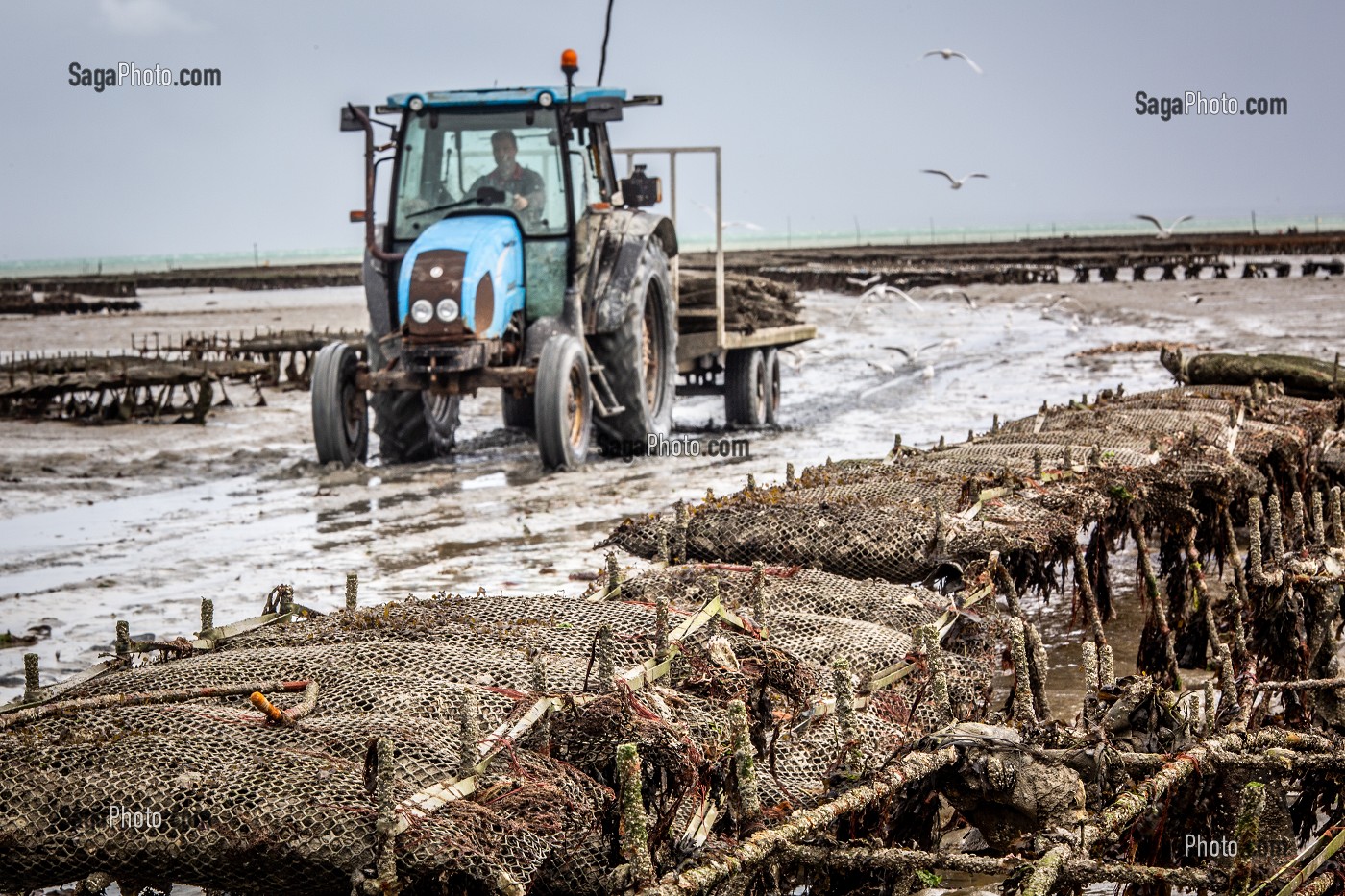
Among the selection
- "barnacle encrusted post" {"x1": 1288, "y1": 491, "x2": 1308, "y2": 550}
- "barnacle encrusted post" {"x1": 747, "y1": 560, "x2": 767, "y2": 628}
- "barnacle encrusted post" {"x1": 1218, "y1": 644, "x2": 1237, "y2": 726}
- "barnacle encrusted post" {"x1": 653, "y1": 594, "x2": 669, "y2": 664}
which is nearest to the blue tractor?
"barnacle encrusted post" {"x1": 1288, "y1": 491, "x2": 1308, "y2": 550}

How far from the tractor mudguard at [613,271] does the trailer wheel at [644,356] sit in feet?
0.25

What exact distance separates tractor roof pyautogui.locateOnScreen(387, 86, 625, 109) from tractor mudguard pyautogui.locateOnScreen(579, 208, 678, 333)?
1220 millimetres

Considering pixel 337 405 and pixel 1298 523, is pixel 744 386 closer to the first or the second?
pixel 337 405

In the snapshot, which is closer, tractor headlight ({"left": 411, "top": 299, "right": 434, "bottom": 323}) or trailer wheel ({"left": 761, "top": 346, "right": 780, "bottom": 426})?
tractor headlight ({"left": 411, "top": 299, "right": 434, "bottom": 323})

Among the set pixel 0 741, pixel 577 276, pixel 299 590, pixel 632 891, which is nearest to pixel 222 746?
pixel 0 741

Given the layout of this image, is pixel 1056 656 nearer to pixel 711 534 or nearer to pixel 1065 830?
pixel 711 534

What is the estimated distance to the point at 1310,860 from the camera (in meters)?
3.82

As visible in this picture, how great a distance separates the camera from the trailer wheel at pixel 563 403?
11586 mm

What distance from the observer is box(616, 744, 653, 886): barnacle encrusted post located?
10.5 ft

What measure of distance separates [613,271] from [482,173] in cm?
139

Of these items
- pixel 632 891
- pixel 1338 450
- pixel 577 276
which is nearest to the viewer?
pixel 632 891

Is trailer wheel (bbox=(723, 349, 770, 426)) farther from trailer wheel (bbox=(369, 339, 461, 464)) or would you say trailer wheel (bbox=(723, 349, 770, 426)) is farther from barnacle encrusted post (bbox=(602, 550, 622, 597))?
barnacle encrusted post (bbox=(602, 550, 622, 597))

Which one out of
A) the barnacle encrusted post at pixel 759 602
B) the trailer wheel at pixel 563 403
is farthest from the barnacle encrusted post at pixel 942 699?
the trailer wheel at pixel 563 403

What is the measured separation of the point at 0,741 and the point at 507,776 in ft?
4.25
